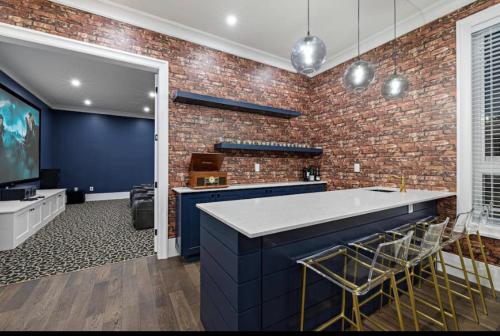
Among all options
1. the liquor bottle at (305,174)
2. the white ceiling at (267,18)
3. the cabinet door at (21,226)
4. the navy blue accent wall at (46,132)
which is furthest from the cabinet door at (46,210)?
the liquor bottle at (305,174)

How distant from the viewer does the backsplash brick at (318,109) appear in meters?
2.64

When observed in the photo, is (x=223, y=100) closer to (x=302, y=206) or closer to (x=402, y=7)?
(x=302, y=206)

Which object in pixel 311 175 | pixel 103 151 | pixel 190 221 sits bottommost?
pixel 190 221

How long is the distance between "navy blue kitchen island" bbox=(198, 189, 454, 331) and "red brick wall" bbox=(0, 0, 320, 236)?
1.86m

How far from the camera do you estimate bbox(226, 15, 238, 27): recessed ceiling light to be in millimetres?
2963

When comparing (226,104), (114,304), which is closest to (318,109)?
(226,104)

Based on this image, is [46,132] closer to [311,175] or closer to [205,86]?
[205,86]

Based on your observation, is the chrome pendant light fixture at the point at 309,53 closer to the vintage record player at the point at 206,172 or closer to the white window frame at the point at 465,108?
the vintage record player at the point at 206,172

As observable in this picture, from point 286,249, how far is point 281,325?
47 centimetres

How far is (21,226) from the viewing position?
11.3 feet

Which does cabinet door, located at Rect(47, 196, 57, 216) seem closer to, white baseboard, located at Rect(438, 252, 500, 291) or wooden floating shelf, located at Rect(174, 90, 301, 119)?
wooden floating shelf, located at Rect(174, 90, 301, 119)

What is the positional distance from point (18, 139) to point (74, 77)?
5.53 ft

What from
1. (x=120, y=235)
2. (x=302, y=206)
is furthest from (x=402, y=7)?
(x=120, y=235)

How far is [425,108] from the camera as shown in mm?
2865
